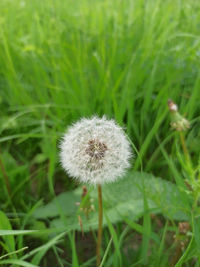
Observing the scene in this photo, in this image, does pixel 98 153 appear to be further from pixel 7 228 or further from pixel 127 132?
pixel 127 132

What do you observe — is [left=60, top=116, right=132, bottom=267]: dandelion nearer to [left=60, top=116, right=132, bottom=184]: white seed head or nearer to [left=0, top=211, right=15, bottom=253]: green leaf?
[left=60, top=116, right=132, bottom=184]: white seed head

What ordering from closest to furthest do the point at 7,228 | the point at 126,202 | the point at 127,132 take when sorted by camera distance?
the point at 7,228, the point at 126,202, the point at 127,132

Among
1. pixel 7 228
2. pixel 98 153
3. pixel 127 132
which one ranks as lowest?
pixel 7 228

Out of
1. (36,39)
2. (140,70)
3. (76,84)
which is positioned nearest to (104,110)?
(76,84)

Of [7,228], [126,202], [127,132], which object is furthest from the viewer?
[127,132]

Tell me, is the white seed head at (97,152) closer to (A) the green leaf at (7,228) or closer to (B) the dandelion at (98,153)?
(B) the dandelion at (98,153)

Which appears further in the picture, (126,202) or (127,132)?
(127,132)

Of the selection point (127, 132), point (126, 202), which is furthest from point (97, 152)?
point (127, 132)

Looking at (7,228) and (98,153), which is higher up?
(98,153)

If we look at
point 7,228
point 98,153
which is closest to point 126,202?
point 98,153
